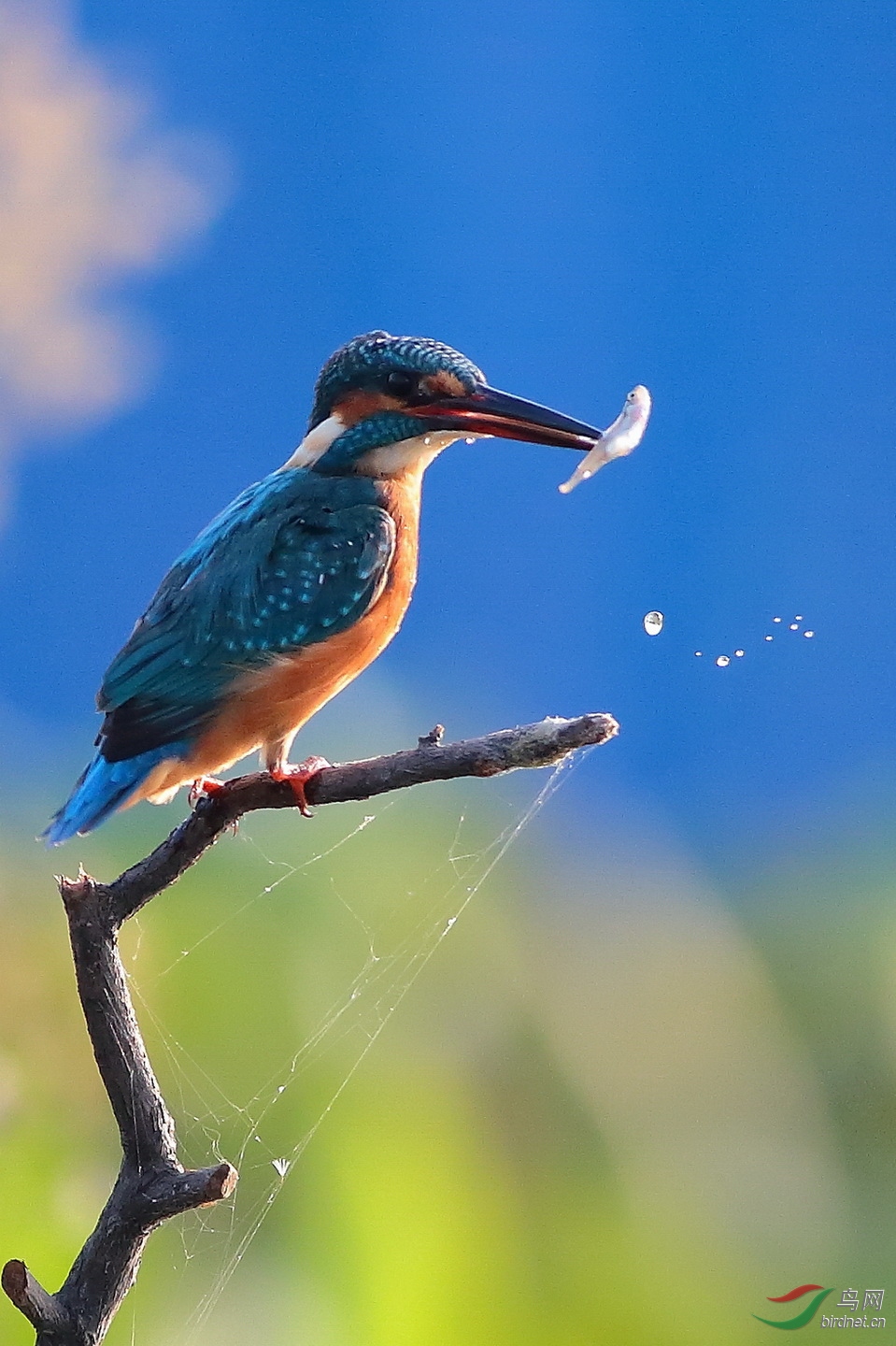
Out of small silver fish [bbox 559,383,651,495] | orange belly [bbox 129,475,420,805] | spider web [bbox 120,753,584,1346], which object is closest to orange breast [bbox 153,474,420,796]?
orange belly [bbox 129,475,420,805]

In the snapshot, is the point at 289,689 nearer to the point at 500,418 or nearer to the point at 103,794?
the point at 103,794

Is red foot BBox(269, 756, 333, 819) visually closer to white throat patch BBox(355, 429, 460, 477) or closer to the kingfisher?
the kingfisher

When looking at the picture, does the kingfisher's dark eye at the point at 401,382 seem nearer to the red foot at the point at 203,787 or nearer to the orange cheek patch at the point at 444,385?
the orange cheek patch at the point at 444,385

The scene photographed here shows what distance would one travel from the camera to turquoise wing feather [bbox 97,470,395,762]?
1227 mm

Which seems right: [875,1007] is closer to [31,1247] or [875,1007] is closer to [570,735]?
[570,735]

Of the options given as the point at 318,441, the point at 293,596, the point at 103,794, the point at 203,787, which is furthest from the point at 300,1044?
the point at 318,441

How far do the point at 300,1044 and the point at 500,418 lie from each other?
2.73 feet

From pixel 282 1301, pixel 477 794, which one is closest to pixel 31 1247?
pixel 282 1301

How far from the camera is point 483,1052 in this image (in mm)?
1602

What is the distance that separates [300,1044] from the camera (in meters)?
1.58

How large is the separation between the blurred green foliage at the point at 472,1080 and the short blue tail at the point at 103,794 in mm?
390

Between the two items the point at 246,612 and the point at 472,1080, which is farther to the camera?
the point at 472,1080

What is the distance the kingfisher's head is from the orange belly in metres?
0.05

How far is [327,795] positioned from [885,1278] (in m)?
1.06
